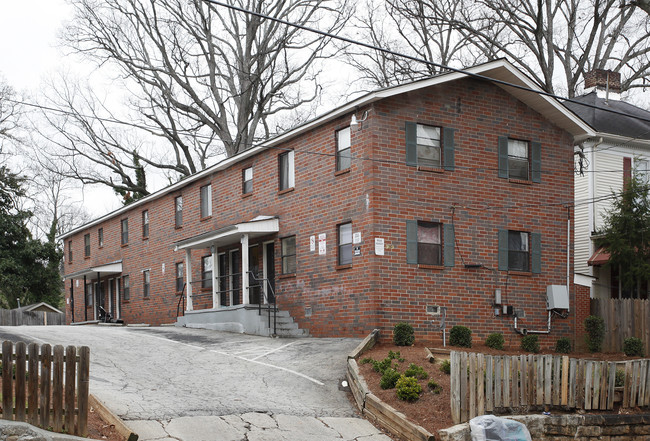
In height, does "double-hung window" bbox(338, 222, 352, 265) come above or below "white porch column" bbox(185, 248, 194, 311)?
above

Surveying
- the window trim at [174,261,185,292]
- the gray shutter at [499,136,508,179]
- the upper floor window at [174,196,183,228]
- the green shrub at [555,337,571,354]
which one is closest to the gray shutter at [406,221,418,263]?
the gray shutter at [499,136,508,179]

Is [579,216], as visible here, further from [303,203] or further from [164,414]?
[164,414]

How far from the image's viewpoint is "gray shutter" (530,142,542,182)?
22688mm

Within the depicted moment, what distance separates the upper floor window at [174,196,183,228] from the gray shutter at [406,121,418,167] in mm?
13180

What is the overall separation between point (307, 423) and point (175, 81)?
2905 cm

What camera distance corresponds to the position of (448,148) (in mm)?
21250

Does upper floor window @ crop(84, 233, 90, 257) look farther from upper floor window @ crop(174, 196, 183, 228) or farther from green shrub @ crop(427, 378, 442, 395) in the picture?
green shrub @ crop(427, 378, 442, 395)

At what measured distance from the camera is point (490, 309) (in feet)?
70.1

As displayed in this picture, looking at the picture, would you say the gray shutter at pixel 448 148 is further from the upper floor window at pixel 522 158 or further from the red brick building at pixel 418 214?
the upper floor window at pixel 522 158

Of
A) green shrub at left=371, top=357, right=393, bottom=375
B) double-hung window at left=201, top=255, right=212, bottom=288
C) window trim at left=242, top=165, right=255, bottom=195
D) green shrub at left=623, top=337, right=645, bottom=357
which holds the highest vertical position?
window trim at left=242, top=165, right=255, bottom=195

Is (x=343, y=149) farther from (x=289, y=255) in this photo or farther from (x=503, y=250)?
(x=503, y=250)

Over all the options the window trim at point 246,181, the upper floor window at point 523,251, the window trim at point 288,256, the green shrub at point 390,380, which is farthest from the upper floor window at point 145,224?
the green shrub at point 390,380

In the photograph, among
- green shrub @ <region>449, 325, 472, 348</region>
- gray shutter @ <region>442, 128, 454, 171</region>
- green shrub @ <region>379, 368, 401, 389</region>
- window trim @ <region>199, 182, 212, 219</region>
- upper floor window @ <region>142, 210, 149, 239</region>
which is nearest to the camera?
green shrub @ <region>379, 368, 401, 389</region>

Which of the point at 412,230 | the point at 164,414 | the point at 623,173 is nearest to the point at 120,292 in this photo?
the point at 412,230
